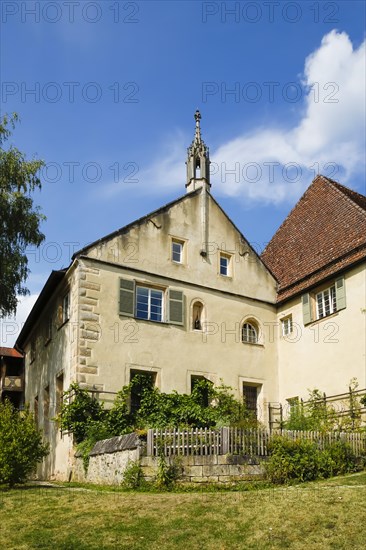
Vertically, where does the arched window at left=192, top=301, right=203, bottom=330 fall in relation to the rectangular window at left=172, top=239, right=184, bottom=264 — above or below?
below

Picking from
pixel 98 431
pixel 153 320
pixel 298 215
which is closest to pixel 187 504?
pixel 98 431

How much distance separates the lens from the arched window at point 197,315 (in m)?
24.7

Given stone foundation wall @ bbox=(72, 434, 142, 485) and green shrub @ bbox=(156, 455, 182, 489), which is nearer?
green shrub @ bbox=(156, 455, 182, 489)

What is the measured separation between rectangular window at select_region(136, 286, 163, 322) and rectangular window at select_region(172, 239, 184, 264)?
1.51 meters

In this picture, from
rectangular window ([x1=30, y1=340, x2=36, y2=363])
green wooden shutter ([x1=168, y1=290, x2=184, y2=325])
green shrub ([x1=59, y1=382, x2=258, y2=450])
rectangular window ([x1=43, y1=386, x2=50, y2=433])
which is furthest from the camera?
rectangular window ([x1=30, y1=340, x2=36, y2=363])

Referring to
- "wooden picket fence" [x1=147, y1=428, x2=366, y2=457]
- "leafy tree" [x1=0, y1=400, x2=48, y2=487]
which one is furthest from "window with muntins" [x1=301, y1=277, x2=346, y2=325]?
"leafy tree" [x1=0, y1=400, x2=48, y2=487]

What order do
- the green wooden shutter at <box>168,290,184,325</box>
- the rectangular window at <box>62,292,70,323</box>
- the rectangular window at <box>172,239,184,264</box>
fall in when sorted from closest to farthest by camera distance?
the rectangular window at <box>62,292,70,323</box>
the green wooden shutter at <box>168,290,184,325</box>
the rectangular window at <box>172,239,184,264</box>

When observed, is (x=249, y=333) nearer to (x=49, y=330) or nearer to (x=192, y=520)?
(x=49, y=330)

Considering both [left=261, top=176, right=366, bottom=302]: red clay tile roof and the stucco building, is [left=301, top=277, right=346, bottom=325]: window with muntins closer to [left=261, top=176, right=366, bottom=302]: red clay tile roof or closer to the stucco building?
the stucco building

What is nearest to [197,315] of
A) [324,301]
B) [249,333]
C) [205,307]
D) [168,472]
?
[205,307]

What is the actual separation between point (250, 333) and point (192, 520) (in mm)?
14542

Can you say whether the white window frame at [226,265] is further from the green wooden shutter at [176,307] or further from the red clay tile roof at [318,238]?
the green wooden shutter at [176,307]

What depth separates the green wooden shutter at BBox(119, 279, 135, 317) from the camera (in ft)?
74.5

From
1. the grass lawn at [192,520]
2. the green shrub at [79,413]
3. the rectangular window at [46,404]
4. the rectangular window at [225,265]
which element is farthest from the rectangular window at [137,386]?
the grass lawn at [192,520]
